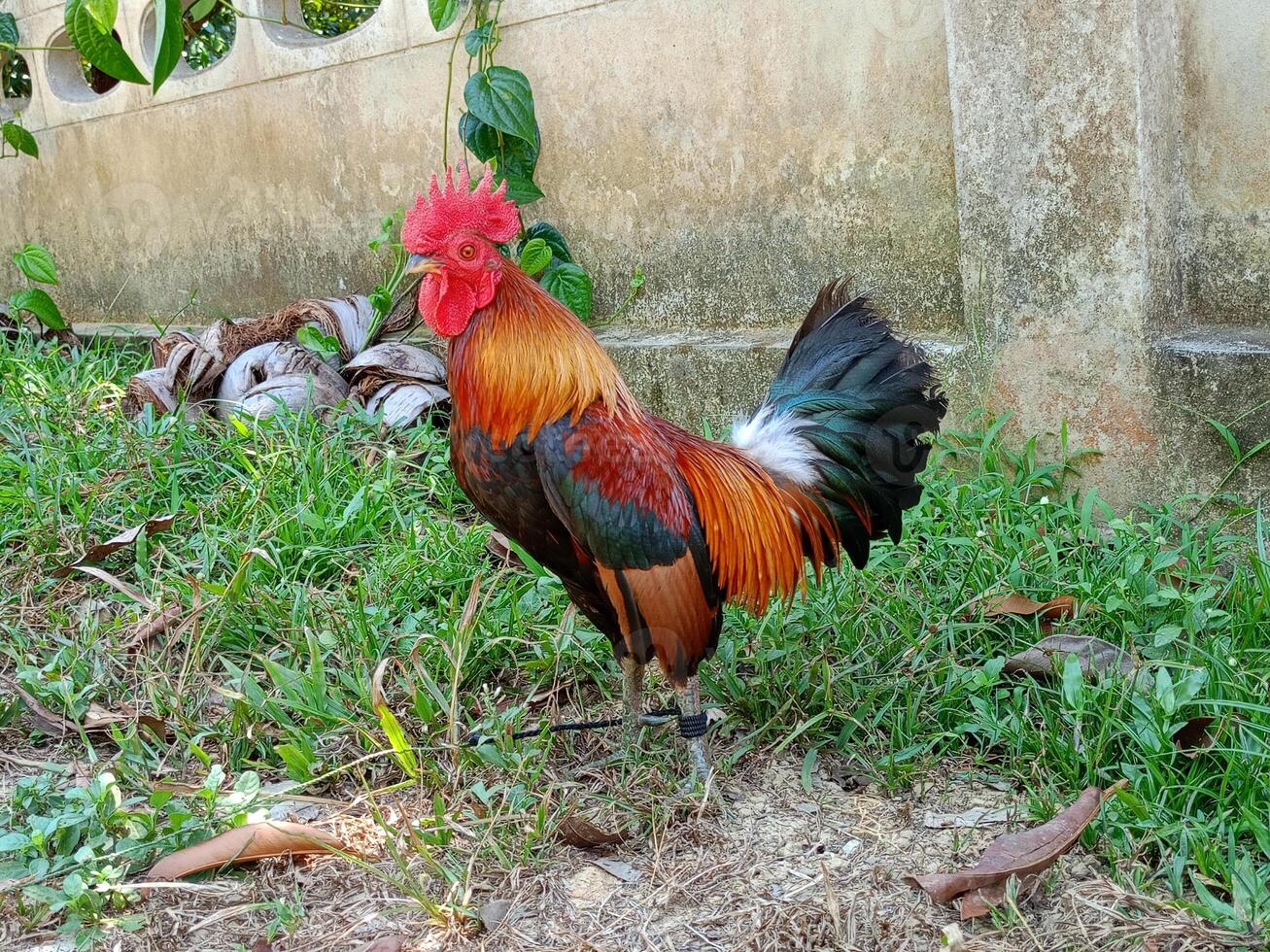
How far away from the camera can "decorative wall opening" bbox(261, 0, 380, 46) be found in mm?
5488

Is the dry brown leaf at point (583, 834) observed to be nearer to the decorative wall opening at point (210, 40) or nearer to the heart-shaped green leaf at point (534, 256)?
the heart-shaped green leaf at point (534, 256)

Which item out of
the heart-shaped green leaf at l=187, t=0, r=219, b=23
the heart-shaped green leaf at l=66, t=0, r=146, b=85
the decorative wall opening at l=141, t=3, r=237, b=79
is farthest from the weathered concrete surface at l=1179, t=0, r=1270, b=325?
the decorative wall opening at l=141, t=3, r=237, b=79

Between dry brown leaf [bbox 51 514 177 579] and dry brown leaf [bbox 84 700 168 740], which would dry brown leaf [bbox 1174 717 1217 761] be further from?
dry brown leaf [bbox 51 514 177 579]

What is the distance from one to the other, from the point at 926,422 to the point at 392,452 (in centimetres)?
224

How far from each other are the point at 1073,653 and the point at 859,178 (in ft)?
6.65

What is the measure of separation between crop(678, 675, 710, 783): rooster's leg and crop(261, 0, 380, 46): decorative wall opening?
4.07 metres

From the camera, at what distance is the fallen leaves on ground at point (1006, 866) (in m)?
2.18

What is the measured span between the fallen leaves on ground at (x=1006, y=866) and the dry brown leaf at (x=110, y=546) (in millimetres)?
2807

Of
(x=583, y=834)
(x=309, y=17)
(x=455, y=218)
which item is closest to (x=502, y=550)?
(x=583, y=834)

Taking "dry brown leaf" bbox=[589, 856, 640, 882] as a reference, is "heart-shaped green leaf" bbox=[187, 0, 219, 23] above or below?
above

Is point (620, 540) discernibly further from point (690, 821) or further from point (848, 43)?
point (848, 43)

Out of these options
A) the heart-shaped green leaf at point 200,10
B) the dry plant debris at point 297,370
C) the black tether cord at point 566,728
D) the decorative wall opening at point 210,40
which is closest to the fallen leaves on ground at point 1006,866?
the black tether cord at point 566,728

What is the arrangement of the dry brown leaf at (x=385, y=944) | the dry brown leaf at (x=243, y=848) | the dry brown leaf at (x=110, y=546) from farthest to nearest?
the dry brown leaf at (x=110, y=546) < the dry brown leaf at (x=243, y=848) < the dry brown leaf at (x=385, y=944)

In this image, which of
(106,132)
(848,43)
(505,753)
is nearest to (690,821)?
(505,753)
